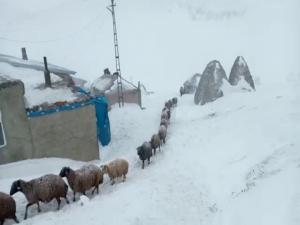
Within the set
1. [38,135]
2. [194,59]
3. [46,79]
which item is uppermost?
[46,79]

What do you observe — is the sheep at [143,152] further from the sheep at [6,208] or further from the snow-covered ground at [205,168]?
the sheep at [6,208]

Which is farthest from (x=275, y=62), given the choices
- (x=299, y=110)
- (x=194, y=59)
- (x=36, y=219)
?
(x=36, y=219)

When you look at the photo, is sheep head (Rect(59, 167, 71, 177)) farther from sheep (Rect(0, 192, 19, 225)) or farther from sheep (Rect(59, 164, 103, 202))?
sheep (Rect(0, 192, 19, 225))

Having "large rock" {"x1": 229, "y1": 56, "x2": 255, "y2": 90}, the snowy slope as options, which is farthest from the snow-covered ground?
"large rock" {"x1": 229, "y1": 56, "x2": 255, "y2": 90}

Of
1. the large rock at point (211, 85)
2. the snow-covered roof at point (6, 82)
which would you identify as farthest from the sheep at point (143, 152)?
the large rock at point (211, 85)

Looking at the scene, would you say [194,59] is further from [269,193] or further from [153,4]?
[269,193]

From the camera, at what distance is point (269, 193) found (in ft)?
39.6

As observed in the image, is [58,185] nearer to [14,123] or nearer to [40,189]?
[40,189]

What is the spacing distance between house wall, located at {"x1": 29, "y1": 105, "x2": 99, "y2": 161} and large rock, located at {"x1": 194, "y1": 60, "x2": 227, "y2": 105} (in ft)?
47.4

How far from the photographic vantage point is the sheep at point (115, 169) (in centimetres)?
1639

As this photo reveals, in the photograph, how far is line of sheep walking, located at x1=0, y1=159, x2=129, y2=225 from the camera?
1317cm

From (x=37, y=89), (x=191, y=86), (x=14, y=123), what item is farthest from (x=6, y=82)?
(x=191, y=86)

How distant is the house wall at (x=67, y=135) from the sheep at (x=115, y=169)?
13.9 feet

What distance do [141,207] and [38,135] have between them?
8158mm
